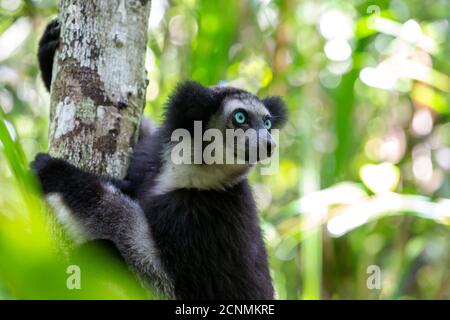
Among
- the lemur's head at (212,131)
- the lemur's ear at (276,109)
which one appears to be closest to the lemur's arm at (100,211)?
the lemur's head at (212,131)

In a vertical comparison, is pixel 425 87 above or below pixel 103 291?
above

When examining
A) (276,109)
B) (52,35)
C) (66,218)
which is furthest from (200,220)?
(52,35)

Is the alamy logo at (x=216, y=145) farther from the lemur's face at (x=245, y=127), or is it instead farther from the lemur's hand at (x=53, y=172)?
the lemur's hand at (x=53, y=172)

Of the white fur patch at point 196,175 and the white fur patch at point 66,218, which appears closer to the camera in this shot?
the white fur patch at point 66,218

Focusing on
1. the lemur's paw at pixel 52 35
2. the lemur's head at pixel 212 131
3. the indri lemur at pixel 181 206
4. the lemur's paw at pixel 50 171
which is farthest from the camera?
the lemur's head at pixel 212 131

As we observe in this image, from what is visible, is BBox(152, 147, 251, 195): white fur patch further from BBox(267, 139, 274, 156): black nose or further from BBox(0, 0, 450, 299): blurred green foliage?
BBox(0, 0, 450, 299): blurred green foliage

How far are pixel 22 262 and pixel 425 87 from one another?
5263 millimetres

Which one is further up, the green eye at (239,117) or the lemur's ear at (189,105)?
the lemur's ear at (189,105)

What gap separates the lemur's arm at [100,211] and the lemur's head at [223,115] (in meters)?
0.58

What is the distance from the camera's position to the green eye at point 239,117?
3369 mm
